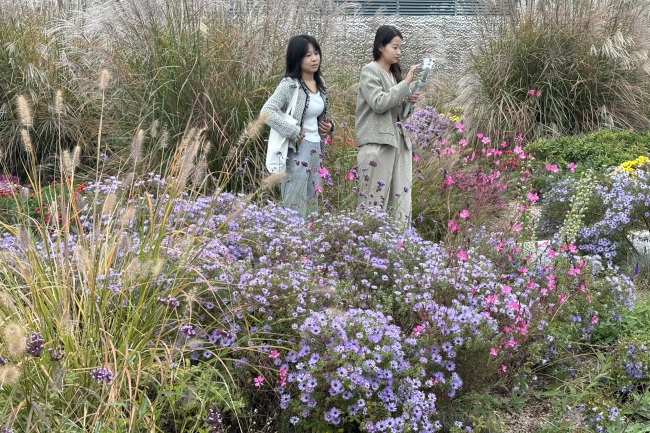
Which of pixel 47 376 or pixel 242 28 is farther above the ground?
pixel 242 28

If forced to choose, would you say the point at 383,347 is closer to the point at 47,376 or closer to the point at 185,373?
the point at 185,373

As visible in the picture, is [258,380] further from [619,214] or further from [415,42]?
[415,42]

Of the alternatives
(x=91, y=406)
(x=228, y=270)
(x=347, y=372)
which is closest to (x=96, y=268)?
(x=228, y=270)

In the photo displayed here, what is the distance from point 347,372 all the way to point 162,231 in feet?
3.25

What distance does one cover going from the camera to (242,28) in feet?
25.4

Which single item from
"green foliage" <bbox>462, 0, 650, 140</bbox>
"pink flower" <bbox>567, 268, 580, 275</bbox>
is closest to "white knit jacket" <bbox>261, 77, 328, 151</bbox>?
"pink flower" <bbox>567, 268, 580, 275</bbox>

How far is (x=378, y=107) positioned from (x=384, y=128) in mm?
193

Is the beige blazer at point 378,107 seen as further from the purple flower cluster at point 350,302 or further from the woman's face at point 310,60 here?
the purple flower cluster at point 350,302

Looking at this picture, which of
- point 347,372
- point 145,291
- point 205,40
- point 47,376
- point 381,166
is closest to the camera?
point 47,376

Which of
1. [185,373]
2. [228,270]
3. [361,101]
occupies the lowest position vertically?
[185,373]

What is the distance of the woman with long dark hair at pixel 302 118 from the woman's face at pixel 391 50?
0.45 m

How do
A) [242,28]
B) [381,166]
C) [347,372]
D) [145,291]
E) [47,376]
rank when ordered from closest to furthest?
1. [47,376]
2. [347,372]
3. [145,291]
4. [381,166]
5. [242,28]

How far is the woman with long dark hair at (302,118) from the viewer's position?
5570mm

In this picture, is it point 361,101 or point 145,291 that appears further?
point 361,101
